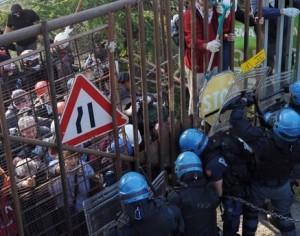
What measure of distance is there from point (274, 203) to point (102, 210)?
69.2 inches

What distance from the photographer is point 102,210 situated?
439cm

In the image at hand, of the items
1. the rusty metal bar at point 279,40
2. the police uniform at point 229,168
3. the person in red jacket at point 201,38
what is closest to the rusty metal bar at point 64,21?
the person in red jacket at point 201,38

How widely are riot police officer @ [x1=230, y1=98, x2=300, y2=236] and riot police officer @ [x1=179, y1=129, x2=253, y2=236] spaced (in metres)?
0.10

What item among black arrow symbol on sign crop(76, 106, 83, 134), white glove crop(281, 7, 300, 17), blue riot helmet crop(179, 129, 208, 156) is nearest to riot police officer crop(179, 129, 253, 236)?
blue riot helmet crop(179, 129, 208, 156)

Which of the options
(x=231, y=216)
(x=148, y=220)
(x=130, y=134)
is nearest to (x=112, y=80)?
(x=130, y=134)

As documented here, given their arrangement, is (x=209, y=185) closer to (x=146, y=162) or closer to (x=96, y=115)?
(x=146, y=162)

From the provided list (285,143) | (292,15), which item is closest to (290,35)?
(292,15)

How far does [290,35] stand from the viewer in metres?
7.19

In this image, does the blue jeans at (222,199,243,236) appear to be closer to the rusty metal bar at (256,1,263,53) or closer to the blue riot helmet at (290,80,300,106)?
the blue riot helmet at (290,80,300,106)

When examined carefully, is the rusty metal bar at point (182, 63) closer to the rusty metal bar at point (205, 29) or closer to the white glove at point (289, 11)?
the rusty metal bar at point (205, 29)

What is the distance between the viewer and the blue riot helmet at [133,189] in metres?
3.96

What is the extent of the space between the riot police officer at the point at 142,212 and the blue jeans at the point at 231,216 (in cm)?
112

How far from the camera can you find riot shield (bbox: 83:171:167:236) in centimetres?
425

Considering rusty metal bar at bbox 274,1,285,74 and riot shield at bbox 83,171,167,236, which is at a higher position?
rusty metal bar at bbox 274,1,285,74
